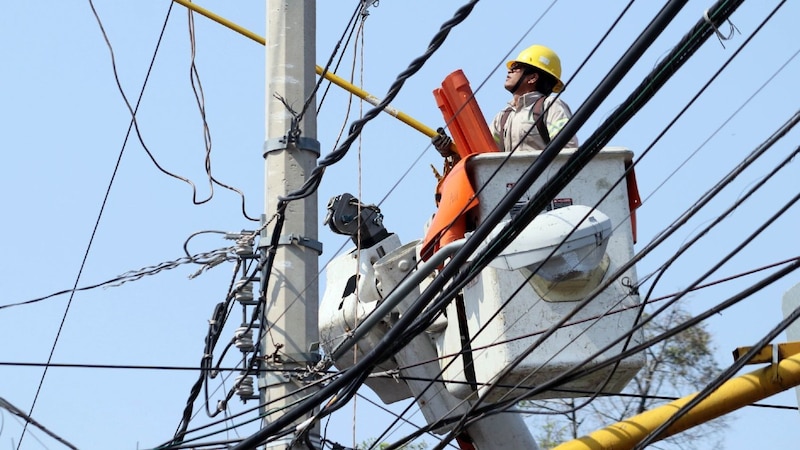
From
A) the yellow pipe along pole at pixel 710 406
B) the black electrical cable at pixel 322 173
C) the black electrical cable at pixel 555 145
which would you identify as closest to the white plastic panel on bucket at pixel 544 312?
the black electrical cable at pixel 322 173

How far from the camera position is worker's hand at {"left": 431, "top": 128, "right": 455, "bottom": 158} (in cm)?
853

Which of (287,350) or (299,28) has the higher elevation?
(299,28)

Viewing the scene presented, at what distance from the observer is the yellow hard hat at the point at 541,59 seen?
8867mm

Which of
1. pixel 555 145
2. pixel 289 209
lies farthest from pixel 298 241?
pixel 555 145

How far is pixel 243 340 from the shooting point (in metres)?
7.93

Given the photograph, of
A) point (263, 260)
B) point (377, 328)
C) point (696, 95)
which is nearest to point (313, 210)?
point (263, 260)

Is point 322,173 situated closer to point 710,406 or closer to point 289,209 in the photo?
point 289,209

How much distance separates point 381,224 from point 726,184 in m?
3.96

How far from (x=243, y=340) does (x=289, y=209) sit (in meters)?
0.74

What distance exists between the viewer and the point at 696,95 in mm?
5234

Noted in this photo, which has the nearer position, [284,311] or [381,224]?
[284,311]

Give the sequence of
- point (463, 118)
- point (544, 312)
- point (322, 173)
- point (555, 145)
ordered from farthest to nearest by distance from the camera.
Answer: point (463, 118), point (322, 173), point (544, 312), point (555, 145)

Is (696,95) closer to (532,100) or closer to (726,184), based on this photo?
(726,184)

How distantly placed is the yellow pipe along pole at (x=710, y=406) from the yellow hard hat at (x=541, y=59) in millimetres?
3024
